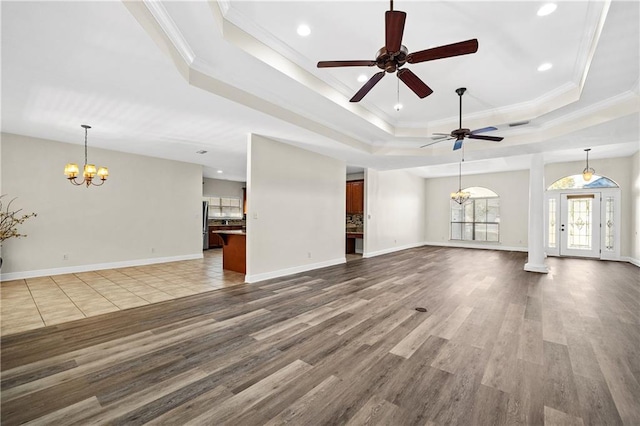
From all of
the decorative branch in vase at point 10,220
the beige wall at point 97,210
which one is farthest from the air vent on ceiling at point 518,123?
the decorative branch in vase at point 10,220

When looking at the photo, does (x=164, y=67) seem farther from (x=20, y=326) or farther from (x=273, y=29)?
(x=20, y=326)

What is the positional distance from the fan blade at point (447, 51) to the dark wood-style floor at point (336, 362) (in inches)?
104

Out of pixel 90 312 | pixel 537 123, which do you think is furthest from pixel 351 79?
pixel 90 312

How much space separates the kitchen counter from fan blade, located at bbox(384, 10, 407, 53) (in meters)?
4.52

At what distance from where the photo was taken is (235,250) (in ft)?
20.3

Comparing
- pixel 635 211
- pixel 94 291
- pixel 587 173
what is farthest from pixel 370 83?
pixel 635 211

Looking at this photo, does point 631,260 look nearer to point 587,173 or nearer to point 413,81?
point 587,173

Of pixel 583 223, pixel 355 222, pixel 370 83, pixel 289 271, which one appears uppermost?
pixel 370 83

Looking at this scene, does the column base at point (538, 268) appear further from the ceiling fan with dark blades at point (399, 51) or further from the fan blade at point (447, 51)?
the fan blade at point (447, 51)

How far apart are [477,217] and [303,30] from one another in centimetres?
1070

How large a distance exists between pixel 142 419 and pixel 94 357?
117 centimetres

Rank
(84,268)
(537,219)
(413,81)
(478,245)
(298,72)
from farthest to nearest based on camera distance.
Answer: (478,245) → (537,219) → (84,268) → (298,72) → (413,81)

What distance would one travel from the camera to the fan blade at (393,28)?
6.69 feet

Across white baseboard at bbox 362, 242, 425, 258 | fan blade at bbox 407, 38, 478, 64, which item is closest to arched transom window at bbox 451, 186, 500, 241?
white baseboard at bbox 362, 242, 425, 258
